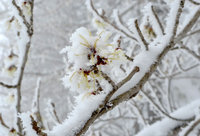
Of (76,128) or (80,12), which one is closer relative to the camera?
(76,128)

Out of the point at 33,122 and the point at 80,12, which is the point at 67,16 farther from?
the point at 33,122

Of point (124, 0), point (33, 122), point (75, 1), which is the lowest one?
point (75, 1)

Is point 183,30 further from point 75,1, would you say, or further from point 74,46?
point 75,1

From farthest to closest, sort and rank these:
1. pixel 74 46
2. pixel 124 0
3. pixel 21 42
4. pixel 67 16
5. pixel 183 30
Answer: pixel 67 16 < pixel 124 0 < pixel 21 42 < pixel 183 30 < pixel 74 46

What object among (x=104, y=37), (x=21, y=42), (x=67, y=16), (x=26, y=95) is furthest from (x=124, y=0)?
(x=104, y=37)

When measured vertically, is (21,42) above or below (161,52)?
below

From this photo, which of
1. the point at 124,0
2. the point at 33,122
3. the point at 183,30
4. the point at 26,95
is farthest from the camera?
the point at 26,95

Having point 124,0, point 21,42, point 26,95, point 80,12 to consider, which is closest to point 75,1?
point 80,12
